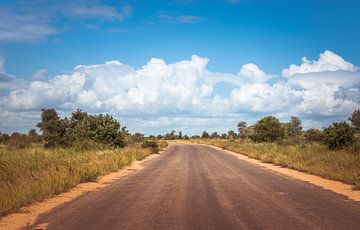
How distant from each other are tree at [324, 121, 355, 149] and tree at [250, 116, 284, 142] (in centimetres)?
3690

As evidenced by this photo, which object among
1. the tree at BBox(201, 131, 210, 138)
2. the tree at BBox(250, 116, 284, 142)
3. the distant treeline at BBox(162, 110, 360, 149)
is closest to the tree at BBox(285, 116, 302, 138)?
the distant treeline at BBox(162, 110, 360, 149)

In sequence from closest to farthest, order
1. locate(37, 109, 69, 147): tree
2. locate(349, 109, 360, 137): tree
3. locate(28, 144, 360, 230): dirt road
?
locate(28, 144, 360, 230): dirt road
locate(37, 109, 69, 147): tree
locate(349, 109, 360, 137): tree

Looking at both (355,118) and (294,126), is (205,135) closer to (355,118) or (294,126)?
(294,126)

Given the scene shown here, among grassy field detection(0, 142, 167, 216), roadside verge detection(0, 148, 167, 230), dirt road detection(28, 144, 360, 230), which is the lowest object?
roadside verge detection(0, 148, 167, 230)

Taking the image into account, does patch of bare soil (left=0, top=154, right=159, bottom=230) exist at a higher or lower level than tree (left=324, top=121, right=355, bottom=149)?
lower

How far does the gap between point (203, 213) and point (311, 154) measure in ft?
63.2

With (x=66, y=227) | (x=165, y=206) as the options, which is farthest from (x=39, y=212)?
(x=165, y=206)

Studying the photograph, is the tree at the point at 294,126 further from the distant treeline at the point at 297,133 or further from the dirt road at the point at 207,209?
the dirt road at the point at 207,209

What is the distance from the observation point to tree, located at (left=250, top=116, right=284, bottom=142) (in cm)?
6625

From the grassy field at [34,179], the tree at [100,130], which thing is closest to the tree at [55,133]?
the tree at [100,130]

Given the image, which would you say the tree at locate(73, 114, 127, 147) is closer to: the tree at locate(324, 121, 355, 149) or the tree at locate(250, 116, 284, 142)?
the tree at locate(324, 121, 355, 149)

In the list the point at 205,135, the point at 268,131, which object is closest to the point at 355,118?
the point at 268,131

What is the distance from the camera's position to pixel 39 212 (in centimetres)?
989

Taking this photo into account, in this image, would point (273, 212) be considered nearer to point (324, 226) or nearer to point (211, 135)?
point (324, 226)
